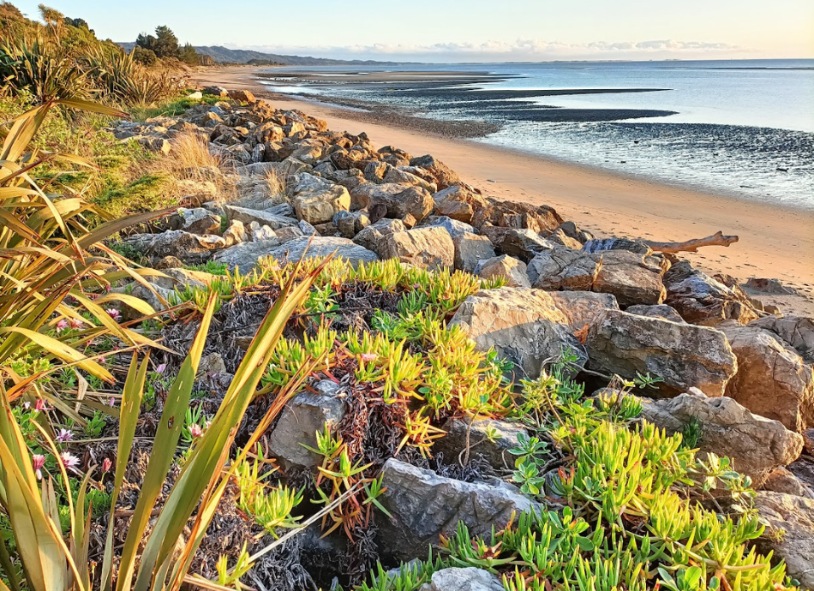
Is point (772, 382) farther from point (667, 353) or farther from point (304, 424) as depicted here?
point (304, 424)

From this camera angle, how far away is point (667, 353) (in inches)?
115

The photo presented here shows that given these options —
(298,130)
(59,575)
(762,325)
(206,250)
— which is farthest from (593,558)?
(298,130)

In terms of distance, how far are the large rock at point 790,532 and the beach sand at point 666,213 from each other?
449 centimetres

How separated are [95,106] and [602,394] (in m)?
2.58

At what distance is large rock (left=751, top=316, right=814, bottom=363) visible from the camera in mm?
3875

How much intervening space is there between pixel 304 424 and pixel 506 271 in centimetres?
230

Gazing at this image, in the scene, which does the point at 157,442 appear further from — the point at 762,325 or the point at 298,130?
the point at 298,130

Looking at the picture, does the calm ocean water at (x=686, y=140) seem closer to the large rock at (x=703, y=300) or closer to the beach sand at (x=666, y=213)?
the beach sand at (x=666, y=213)

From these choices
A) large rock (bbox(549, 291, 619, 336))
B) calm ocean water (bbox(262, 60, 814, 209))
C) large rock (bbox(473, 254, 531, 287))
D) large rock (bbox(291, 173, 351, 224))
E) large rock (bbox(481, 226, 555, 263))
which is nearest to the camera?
large rock (bbox(549, 291, 619, 336))

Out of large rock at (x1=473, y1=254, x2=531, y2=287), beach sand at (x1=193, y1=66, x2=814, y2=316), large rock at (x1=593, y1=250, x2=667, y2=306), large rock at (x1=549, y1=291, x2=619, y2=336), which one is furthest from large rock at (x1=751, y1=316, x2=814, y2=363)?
beach sand at (x1=193, y1=66, x2=814, y2=316)

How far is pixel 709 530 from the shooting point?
1.67 meters

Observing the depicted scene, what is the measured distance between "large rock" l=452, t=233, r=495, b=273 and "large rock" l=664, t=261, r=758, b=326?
1582mm

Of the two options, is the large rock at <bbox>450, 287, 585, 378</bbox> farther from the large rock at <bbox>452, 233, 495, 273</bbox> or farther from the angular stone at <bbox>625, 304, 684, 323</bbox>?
the large rock at <bbox>452, 233, 495, 273</bbox>

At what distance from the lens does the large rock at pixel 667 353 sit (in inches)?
112
